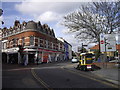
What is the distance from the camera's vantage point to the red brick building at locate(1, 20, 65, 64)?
40594 millimetres

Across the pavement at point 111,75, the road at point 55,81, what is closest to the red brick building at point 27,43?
the road at point 55,81

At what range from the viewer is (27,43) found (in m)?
40.7

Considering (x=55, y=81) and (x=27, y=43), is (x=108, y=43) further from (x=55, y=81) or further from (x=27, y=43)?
(x=27, y=43)

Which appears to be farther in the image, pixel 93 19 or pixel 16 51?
pixel 16 51

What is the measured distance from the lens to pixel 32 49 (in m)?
40.2

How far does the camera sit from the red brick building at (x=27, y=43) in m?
40.6

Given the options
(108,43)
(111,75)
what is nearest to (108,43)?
(108,43)

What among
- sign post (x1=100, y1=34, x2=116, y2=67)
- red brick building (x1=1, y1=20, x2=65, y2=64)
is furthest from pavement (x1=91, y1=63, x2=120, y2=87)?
red brick building (x1=1, y1=20, x2=65, y2=64)

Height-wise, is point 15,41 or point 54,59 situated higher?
point 15,41

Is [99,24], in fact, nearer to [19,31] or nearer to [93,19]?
[93,19]

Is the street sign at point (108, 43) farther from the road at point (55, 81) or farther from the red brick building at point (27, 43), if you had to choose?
the red brick building at point (27, 43)

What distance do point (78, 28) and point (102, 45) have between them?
6.66 m

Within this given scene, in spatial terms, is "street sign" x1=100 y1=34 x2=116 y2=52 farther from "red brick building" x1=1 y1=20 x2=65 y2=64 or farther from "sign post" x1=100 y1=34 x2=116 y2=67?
"red brick building" x1=1 y1=20 x2=65 y2=64

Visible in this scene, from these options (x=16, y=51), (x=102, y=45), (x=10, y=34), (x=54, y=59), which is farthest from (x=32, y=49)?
(x=102, y=45)
